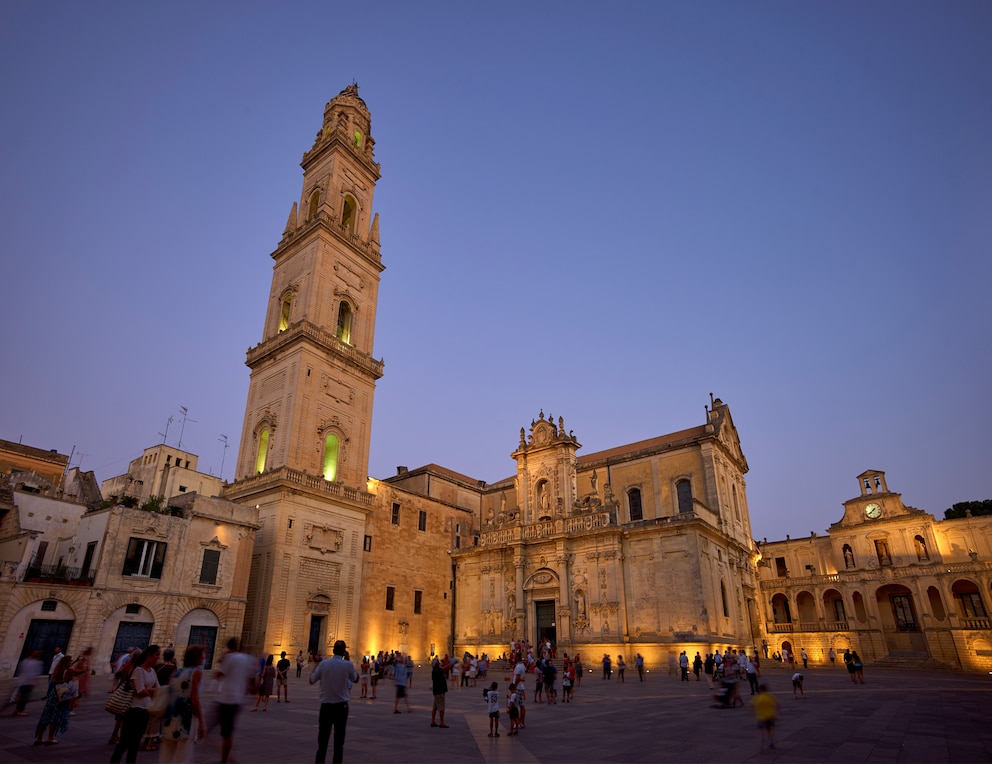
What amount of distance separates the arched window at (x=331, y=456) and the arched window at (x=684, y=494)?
20.5 m

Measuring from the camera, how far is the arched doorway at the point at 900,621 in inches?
1528

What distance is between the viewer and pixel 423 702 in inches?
693

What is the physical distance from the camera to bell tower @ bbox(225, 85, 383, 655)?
29203mm

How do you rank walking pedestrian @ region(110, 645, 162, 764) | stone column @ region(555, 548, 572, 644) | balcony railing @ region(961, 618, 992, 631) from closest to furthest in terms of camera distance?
walking pedestrian @ region(110, 645, 162, 764), stone column @ region(555, 548, 572, 644), balcony railing @ region(961, 618, 992, 631)

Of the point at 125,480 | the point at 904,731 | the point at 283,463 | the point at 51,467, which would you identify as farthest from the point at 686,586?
the point at 51,467

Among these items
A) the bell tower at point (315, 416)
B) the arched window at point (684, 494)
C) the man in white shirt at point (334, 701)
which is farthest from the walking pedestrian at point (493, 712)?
the arched window at point (684, 494)

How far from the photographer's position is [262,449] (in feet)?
111

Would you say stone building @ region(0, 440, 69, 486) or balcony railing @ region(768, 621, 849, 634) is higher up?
stone building @ region(0, 440, 69, 486)

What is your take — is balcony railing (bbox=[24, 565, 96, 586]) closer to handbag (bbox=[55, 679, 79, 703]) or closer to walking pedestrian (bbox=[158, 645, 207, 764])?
handbag (bbox=[55, 679, 79, 703])

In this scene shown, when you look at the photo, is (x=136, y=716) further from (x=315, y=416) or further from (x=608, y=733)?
(x=315, y=416)

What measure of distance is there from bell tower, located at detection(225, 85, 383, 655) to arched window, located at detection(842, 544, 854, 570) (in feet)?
120

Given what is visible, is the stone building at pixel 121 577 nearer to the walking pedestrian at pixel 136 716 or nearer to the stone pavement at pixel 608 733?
the stone pavement at pixel 608 733

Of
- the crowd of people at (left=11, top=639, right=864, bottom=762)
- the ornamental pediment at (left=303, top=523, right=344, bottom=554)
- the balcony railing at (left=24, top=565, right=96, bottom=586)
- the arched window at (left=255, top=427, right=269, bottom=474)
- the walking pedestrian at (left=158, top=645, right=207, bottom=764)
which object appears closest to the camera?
the walking pedestrian at (left=158, top=645, right=207, bottom=764)

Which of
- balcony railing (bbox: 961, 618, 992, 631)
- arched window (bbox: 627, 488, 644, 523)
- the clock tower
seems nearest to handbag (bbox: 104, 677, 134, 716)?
arched window (bbox: 627, 488, 644, 523)
